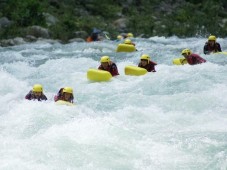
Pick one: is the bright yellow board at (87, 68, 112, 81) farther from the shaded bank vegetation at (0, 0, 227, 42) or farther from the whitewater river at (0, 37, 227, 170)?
the shaded bank vegetation at (0, 0, 227, 42)

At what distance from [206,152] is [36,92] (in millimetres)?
3966

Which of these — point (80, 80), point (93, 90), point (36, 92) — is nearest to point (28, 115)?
point (36, 92)

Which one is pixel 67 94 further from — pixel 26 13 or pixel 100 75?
pixel 26 13

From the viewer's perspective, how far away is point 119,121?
815 cm

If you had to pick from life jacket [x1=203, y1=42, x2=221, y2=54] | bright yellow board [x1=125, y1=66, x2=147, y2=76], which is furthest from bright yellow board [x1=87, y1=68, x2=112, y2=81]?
life jacket [x1=203, y1=42, x2=221, y2=54]

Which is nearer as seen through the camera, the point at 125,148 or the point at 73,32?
the point at 125,148

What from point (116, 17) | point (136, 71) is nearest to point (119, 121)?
point (136, 71)

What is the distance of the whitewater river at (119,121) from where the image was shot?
6.41 m

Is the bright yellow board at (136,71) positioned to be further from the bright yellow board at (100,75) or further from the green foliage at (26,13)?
the green foliage at (26,13)

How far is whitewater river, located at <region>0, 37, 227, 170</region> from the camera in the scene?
21.0ft

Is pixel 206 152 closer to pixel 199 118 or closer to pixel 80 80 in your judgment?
pixel 199 118

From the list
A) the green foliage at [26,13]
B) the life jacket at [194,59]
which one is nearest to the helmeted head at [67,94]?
the life jacket at [194,59]

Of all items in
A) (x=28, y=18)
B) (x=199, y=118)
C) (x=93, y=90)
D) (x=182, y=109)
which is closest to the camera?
(x=199, y=118)

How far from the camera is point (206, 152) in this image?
6680 millimetres
